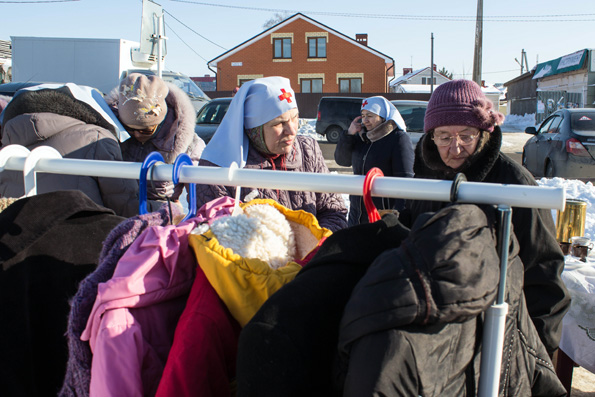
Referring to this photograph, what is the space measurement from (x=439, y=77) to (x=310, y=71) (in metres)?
30.9

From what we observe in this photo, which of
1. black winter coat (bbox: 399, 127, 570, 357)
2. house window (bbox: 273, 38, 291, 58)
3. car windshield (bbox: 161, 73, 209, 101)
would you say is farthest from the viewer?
house window (bbox: 273, 38, 291, 58)

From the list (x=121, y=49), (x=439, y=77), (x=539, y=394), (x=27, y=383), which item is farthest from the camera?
(x=439, y=77)

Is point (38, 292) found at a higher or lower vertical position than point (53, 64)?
Answer: lower

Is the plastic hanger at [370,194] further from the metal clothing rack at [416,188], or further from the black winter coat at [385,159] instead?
the black winter coat at [385,159]

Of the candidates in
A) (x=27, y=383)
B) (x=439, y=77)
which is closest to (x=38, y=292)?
(x=27, y=383)

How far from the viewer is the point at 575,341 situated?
258 centimetres

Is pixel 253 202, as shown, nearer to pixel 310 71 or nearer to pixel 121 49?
pixel 121 49

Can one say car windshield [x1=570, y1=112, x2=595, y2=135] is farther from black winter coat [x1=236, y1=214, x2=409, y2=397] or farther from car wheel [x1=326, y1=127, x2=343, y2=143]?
car wheel [x1=326, y1=127, x2=343, y2=143]

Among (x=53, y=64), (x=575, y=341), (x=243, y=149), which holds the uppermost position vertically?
(x=53, y=64)

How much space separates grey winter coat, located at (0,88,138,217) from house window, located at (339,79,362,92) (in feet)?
113

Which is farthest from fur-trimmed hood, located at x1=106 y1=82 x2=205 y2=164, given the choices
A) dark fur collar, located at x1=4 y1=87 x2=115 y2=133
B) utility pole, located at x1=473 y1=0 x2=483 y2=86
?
utility pole, located at x1=473 y1=0 x2=483 y2=86

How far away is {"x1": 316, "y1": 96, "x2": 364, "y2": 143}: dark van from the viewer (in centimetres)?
1770

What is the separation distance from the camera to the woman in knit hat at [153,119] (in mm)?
2834

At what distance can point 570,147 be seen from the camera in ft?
28.7
